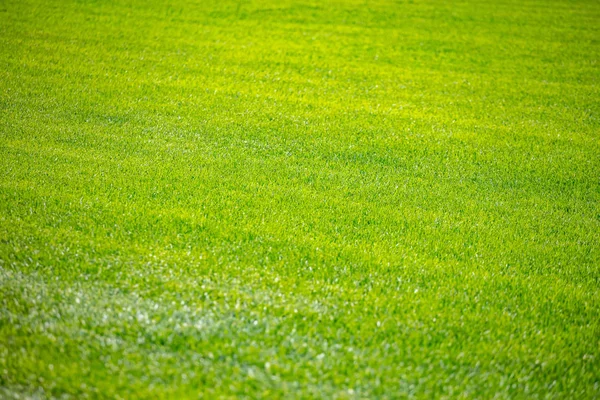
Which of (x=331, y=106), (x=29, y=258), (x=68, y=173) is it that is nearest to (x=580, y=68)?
(x=331, y=106)

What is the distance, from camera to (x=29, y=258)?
4637 millimetres

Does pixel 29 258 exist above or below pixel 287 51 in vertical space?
below

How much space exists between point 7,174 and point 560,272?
19.2 ft

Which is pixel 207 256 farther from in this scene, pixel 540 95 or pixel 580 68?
pixel 580 68

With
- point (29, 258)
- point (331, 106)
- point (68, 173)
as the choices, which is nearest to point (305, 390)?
point (29, 258)

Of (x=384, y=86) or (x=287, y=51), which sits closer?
(x=384, y=86)

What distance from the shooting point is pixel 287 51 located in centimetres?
1195

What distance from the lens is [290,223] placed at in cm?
555

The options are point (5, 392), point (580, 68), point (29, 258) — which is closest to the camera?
point (5, 392)

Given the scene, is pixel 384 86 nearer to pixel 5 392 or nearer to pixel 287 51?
pixel 287 51

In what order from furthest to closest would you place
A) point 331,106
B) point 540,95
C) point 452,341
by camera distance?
1. point 540,95
2. point 331,106
3. point 452,341

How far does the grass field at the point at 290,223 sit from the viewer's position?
3.77 metres

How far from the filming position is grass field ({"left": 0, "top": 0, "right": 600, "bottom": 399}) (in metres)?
3.77

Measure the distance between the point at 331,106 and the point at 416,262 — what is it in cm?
467
